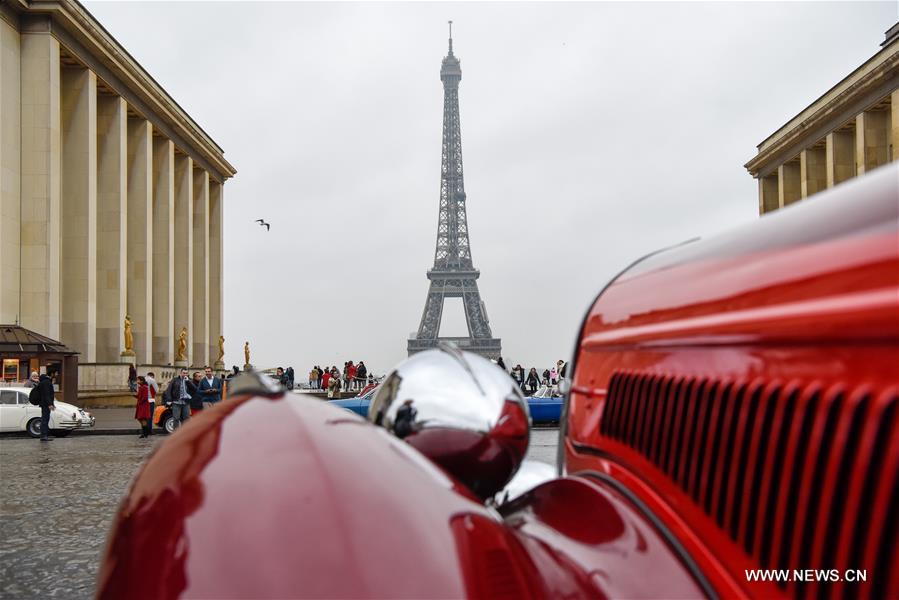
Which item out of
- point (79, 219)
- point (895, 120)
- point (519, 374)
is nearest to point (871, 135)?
point (895, 120)

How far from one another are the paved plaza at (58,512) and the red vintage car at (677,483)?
304 mm

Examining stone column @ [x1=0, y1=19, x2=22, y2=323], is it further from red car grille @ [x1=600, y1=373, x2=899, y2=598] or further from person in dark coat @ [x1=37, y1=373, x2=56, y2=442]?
red car grille @ [x1=600, y1=373, x2=899, y2=598]

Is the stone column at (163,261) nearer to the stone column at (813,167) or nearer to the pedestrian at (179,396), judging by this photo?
the pedestrian at (179,396)

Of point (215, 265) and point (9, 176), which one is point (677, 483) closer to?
point (9, 176)

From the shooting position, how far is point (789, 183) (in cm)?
4244

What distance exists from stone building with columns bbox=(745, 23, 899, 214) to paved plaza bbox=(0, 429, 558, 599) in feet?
81.6

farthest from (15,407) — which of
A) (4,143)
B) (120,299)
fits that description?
(120,299)

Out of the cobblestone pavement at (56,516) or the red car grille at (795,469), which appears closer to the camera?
the red car grille at (795,469)

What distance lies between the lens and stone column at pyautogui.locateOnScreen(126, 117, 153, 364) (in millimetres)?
35844

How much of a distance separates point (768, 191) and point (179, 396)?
38603 mm

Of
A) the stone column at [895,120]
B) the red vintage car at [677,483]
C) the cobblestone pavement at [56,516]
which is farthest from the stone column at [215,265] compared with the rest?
the red vintage car at [677,483]

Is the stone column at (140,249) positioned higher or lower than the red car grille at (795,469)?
higher

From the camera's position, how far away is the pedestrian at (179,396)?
15.2m

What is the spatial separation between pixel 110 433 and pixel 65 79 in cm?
1918
